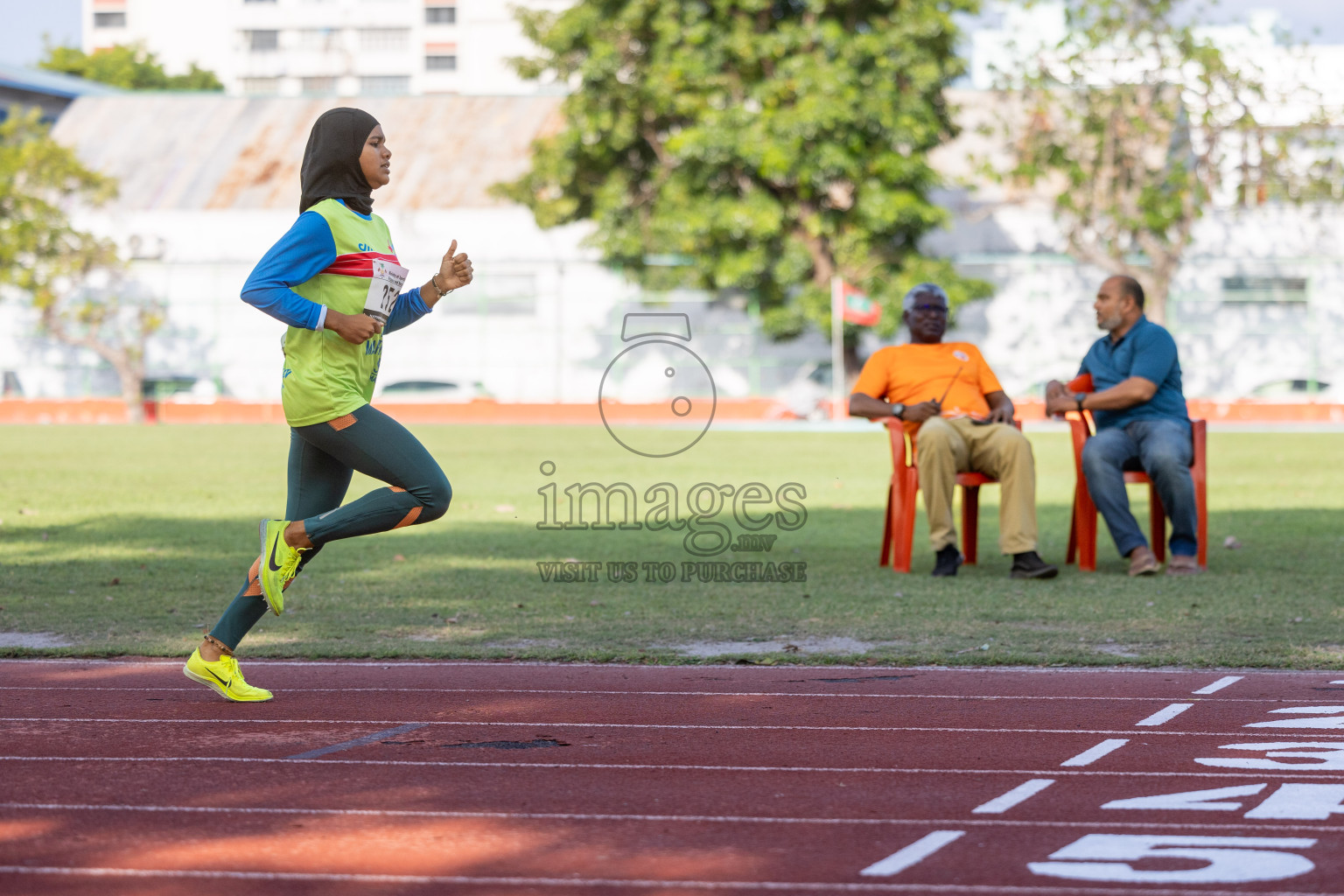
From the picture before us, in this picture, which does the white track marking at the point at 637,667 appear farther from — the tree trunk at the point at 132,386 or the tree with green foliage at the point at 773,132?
the tree trunk at the point at 132,386

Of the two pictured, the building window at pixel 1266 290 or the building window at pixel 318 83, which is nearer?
the building window at pixel 1266 290

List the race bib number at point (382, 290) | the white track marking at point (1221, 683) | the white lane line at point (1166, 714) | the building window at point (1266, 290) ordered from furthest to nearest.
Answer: the building window at point (1266, 290)
the white track marking at point (1221, 683)
the race bib number at point (382, 290)
the white lane line at point (1166, 714)

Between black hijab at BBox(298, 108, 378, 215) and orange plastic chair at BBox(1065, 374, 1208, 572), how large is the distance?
500cm

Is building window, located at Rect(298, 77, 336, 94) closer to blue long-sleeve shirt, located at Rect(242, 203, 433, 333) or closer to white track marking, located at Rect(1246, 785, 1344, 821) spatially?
blue long-sleeve shirt, located at Rect(242, 203, 433, 333)

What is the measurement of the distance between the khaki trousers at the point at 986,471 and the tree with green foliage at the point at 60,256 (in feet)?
109

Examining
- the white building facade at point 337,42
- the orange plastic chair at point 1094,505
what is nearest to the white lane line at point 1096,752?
the orange plastic chair at point 1094,505

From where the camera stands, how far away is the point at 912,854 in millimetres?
3551

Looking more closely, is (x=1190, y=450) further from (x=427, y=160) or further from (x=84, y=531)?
(x=427, y=160)

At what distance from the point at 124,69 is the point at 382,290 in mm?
73070

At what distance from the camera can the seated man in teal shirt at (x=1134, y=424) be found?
898 cm

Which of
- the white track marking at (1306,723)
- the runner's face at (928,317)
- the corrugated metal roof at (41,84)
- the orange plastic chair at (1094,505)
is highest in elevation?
the corrugated metal roof at (41,84)

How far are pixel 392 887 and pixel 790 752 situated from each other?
5.31 ft

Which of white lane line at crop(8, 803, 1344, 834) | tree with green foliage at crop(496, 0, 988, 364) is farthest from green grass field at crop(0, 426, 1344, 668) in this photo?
tree with green foliage at crop(496, 0, 988, 364)

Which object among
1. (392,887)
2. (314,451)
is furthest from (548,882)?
(314,451)
